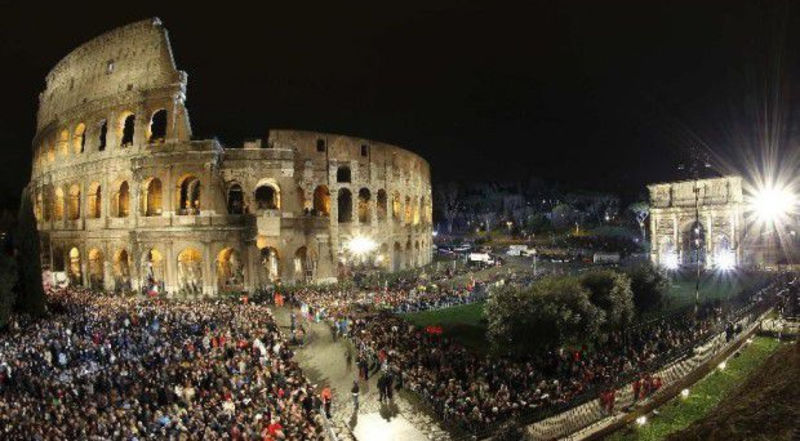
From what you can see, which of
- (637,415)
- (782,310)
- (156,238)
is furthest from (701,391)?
(156,238)

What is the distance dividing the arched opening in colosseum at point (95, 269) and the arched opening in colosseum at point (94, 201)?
2.73 metres

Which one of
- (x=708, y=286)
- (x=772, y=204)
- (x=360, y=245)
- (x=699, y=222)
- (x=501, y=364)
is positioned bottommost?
(x=708, y=286)

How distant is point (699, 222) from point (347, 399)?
1714 inches

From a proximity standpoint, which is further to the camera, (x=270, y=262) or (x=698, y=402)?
(x=270, y=262)

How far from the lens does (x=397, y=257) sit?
152ft

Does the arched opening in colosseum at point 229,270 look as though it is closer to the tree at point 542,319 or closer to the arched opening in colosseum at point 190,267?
the arched opening in colosseum at point 190,267

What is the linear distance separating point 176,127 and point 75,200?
13.2 metres

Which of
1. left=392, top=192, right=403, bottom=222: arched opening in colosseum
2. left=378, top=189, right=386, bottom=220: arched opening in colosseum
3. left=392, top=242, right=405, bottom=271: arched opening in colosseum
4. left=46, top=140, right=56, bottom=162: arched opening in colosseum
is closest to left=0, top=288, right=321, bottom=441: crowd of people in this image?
left=392, top=242, right=405, bottom=271: arched opening in colosseum

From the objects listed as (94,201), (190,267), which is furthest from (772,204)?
(94,201)

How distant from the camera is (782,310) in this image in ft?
77.7

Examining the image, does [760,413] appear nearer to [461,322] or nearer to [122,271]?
[461,322]

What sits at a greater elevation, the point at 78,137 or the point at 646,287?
the point at 78,137

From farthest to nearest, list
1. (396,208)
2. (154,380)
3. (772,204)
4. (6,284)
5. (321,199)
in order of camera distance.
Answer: (772,204)
(396,208)
(321,199)
(6,284)
(154,380)

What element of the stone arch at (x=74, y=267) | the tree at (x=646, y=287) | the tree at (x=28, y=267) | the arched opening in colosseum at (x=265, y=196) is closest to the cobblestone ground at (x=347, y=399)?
the tree at (x=28, y=267)
